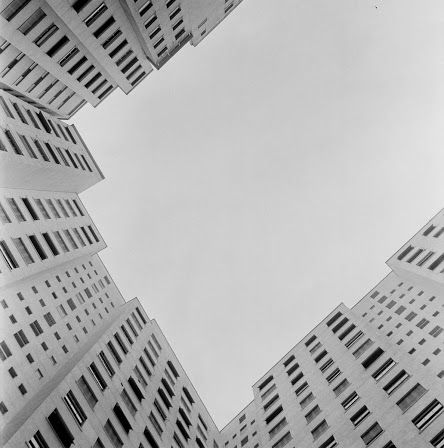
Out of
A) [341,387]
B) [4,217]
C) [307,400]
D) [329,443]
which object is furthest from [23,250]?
[341,387]

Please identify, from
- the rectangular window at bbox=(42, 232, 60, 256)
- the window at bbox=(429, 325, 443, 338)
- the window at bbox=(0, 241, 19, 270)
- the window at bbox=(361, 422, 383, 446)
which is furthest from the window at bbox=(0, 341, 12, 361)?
the window at bbox=(429, 325, 443, 338)

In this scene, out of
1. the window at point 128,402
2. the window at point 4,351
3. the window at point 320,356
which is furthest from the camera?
the window at point 320,356

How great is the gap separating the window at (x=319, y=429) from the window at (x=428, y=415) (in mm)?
7825

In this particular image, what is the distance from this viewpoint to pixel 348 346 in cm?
4644

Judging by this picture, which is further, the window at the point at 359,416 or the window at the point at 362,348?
the window at the point at 362,348

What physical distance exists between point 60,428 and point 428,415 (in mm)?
21115

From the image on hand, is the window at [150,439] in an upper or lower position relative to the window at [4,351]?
lower

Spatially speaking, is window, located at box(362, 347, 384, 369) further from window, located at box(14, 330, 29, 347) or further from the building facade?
window, located at box(14, 330, 29, 347)

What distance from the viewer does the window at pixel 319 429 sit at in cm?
3500

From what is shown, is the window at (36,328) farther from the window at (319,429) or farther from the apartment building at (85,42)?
the window at (319,429)

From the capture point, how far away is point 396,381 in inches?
1352

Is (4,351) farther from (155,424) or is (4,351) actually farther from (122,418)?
(155,424)

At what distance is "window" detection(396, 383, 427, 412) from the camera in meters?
30.9

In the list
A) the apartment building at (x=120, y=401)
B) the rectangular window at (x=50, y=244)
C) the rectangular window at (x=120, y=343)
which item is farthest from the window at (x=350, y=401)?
the rectangular window at (x=50, y=244)
